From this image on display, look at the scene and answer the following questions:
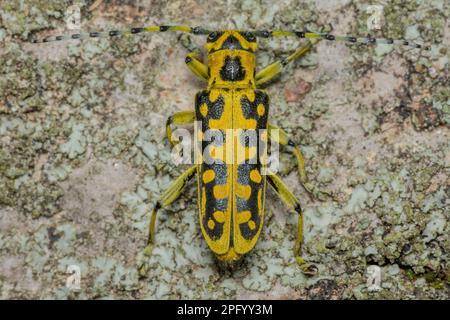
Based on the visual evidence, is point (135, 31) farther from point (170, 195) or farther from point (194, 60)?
point (170, 195)

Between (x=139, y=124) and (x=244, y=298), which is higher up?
(x=139, y=124)

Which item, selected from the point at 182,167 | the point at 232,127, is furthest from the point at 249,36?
the point at 182,167

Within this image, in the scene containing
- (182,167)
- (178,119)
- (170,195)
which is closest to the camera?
(170,195)

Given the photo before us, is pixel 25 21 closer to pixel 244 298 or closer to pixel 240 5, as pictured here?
pixel 240 5

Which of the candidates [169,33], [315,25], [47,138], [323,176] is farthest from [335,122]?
[47,138]

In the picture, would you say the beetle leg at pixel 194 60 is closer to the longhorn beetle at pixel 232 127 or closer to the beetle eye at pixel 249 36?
the longhorn beetle at pixel 232 127

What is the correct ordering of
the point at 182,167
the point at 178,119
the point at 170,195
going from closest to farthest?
the point at 170,195 → the point at 178,119 → the point at 182,167

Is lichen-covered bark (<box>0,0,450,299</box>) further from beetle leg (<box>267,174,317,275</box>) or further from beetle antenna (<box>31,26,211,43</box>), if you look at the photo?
beetle antenna (<box>31,26,211,43</box>)
